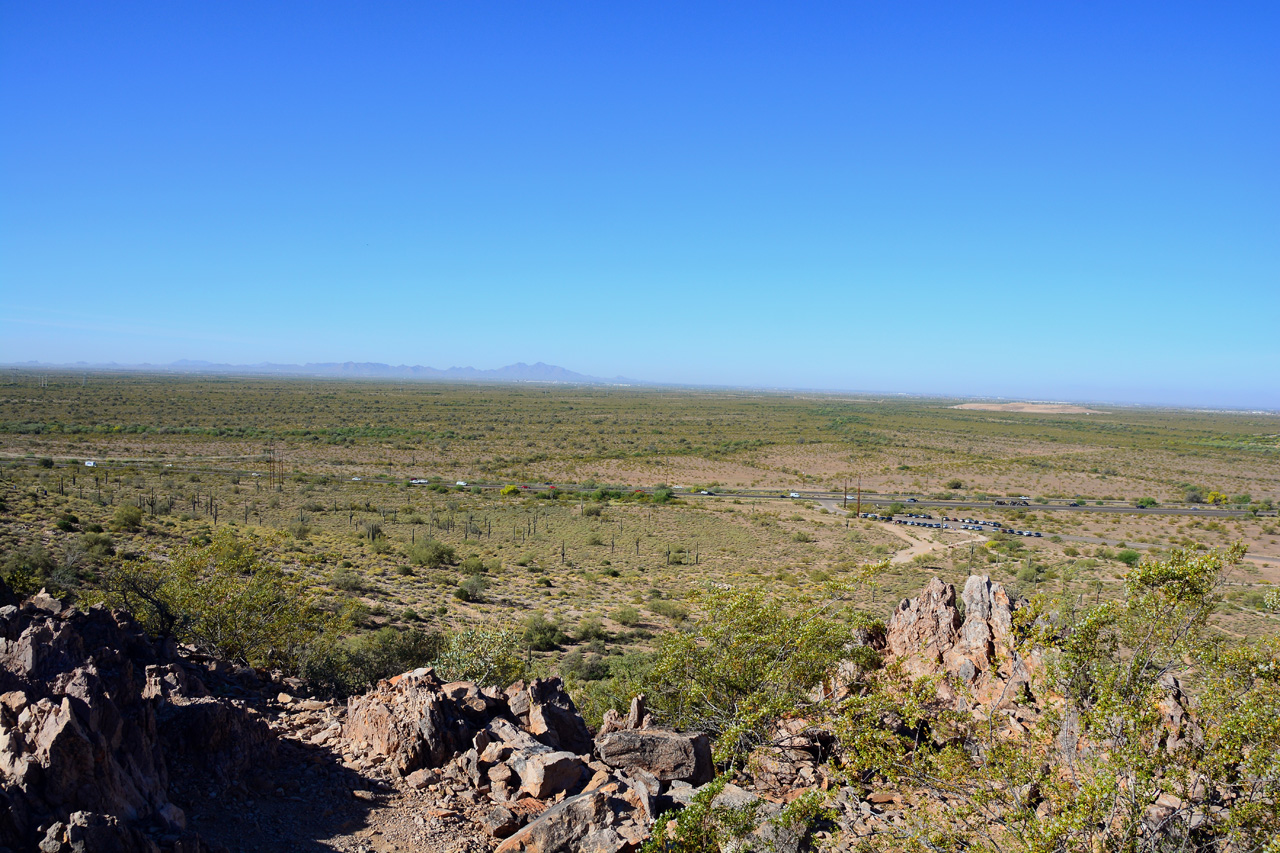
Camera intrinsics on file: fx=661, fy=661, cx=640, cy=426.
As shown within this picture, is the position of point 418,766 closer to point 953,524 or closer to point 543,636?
point 543,636

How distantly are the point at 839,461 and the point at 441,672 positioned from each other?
332 feet

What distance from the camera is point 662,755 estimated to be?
44.8ft

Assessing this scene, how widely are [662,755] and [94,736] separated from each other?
9.63m

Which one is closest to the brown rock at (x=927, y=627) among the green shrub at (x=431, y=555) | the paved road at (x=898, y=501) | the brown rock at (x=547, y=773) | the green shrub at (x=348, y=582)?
the brown rock at (x=547, y=773)

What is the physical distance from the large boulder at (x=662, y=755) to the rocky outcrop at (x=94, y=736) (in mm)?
6812

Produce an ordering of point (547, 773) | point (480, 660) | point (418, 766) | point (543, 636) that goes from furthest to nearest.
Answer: point (543, 636), point (480, 660), point (418, 766), point (547, 773)

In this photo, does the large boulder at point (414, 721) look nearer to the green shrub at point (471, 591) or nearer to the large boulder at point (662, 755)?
the large boulder at point (662, 755)

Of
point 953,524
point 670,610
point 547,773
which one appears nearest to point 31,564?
point 670,610

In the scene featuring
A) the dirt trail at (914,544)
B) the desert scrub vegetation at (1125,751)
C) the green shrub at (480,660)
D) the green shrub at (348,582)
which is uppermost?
the desert scrub vegetation at (1125,751)

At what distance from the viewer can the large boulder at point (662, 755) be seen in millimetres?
13470

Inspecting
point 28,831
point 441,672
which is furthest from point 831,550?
point 28,831

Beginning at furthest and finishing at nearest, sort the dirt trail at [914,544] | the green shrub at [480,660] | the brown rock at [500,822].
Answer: the dirt trail at [914,544] → the green shrub at [480,660] → the brown rock at [500,822]

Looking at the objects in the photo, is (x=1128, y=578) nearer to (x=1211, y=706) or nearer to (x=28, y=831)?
(x=1211, y=706)

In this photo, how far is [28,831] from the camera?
8211 millimetres
